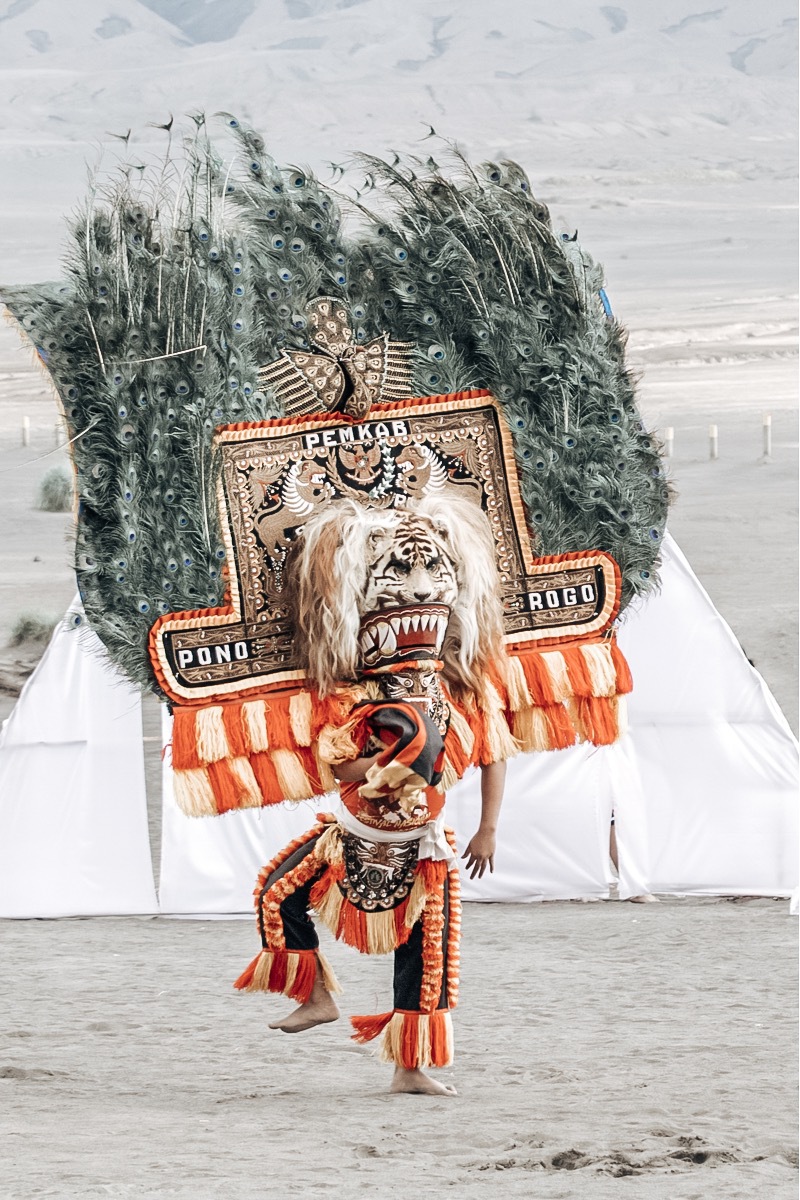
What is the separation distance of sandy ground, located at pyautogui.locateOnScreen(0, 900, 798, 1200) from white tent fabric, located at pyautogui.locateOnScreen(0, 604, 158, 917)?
211mm

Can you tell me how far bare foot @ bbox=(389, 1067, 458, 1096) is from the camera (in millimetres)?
4898

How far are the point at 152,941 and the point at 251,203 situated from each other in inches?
150

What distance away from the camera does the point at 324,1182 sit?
4.13 meters

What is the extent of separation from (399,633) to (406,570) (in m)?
0.18

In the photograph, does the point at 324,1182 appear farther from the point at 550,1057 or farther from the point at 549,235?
the point at 549,235

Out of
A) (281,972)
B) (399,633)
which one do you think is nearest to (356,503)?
(399,633)

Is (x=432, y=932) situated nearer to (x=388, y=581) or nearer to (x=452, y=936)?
(x=452, y=936)

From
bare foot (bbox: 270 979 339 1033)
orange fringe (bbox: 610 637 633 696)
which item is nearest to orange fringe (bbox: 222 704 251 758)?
bare foot (bbox: 270 979 339 1033)

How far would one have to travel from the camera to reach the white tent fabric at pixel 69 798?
805 centimetres

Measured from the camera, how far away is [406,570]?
4.73 metres

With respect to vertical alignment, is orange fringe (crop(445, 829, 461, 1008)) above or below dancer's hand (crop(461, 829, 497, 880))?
below

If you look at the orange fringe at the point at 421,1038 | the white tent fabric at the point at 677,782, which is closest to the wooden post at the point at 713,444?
the white tent fabric at the point at 677,782

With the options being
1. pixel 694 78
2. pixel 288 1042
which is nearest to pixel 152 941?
pixel 288 1042

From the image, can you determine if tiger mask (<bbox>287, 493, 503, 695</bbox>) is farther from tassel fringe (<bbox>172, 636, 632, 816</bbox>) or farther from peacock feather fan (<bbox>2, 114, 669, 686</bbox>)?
peacock feather fan (<bbox>2, 114, 669, 686</bbox>)
